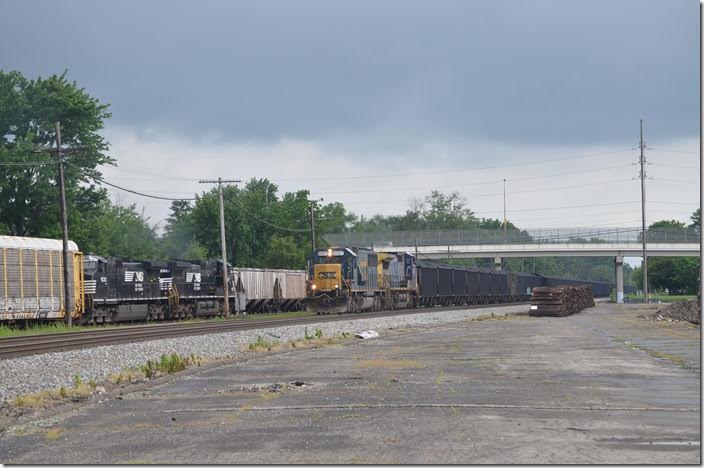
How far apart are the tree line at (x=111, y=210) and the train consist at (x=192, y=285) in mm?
6871

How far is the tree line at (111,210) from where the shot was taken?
6075 cm

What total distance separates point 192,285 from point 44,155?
1886 cm

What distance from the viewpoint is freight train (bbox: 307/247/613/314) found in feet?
162

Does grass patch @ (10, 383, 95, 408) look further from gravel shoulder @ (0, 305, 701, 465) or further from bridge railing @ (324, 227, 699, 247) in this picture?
bridge railing @ (324, 227, 699, 247)

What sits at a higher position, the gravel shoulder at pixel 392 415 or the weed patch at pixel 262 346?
the gravel shoulder at pixel 392 415

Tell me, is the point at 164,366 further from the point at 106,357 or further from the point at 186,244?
the point at 186,244

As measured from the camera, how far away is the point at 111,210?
126m

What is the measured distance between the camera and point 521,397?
513 inches

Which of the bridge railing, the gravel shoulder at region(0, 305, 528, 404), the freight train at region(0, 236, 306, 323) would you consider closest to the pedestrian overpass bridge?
the bridge railing

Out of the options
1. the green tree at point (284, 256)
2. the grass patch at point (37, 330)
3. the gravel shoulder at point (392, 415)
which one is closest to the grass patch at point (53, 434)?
the gravel shoulder at point (392, 415)

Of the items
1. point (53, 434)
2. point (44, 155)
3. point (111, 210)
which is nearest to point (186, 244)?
point (111, 210)

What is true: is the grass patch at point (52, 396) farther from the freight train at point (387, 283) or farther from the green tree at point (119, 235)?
the green tree at point (119, 235)

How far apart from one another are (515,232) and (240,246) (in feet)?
109

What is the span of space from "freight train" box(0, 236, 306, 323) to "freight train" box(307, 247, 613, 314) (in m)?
6.93
